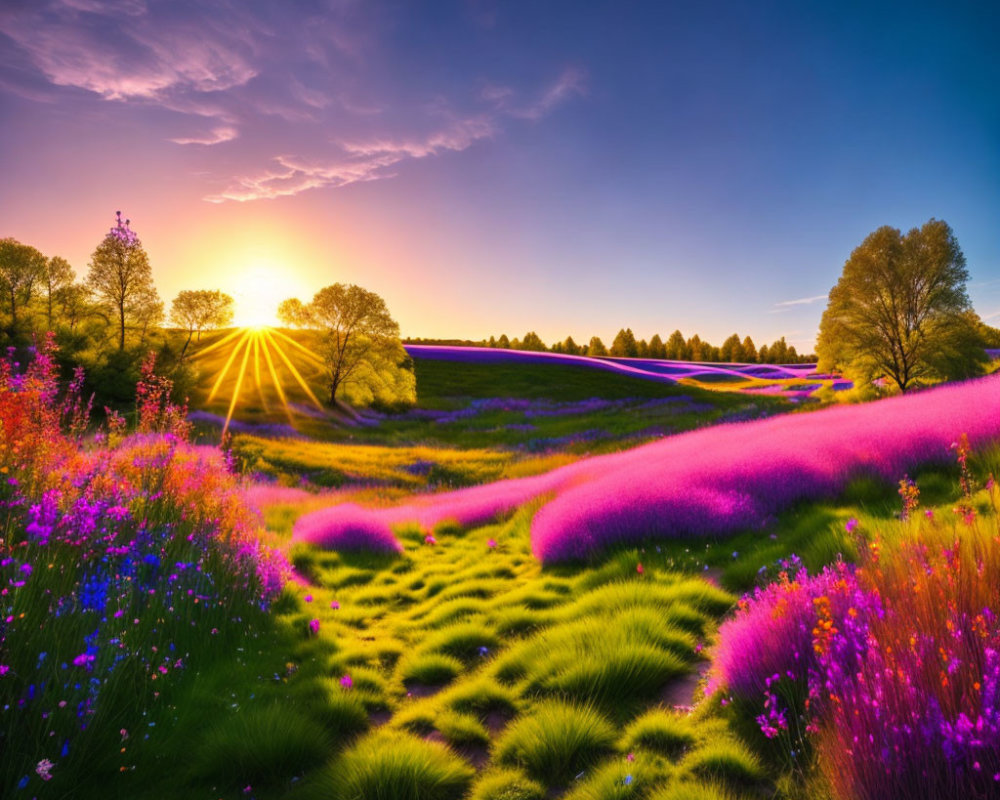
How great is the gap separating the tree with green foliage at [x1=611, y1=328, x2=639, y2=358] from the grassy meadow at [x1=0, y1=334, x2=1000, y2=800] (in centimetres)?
11339

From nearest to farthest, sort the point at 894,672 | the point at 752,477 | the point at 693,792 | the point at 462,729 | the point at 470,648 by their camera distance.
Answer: the point at 894,672 < the point at 693,792 < the point at 462,729 < the point at 470,648 < the point at 752,477

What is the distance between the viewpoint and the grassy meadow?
2.86 meters

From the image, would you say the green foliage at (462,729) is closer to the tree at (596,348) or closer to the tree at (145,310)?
the tree at (145,310)

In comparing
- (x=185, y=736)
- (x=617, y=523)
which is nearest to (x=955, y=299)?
(x=617, y=523)

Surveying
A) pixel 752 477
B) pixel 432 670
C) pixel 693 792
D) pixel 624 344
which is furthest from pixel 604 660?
pixel 624 344

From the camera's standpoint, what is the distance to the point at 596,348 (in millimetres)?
121375

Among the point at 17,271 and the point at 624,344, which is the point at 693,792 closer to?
the point at 17,271

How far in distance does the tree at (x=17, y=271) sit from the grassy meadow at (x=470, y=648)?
4584cm

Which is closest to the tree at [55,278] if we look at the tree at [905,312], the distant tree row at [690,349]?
the tree at [905,312]

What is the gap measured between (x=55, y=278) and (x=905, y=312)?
62.7 m

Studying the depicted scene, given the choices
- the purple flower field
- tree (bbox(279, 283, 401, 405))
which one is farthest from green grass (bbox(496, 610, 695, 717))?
tree (bbox(279, 283, 401, 405))

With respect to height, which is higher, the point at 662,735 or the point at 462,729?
the point at 662,735

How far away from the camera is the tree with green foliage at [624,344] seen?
119 meters

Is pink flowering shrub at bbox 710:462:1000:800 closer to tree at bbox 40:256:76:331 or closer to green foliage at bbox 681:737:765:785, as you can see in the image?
green foliage at bbox 681:737:765:785
